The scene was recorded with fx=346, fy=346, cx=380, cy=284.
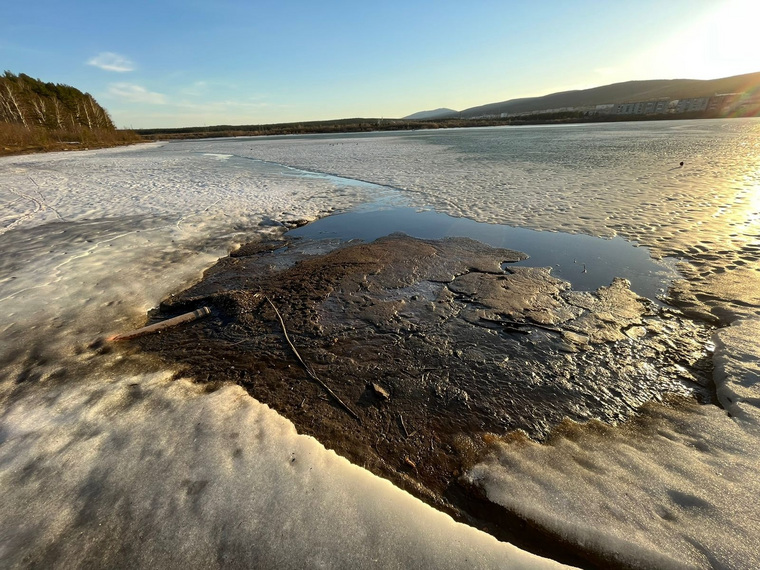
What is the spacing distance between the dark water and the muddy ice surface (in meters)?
0.37

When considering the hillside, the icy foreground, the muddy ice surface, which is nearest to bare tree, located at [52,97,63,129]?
the hillside

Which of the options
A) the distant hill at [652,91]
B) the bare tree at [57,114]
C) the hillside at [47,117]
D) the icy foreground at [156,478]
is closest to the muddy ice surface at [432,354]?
the icy foreground at [156,478]

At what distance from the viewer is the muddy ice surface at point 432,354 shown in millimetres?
2736

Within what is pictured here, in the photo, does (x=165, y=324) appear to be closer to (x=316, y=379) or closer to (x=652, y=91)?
(x=316, y=379)

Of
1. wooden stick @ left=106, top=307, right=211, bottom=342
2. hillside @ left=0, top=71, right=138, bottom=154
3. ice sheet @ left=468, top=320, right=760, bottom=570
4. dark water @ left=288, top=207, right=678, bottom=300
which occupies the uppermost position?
hillside @ left=0, top=71, right=138, bottom=154

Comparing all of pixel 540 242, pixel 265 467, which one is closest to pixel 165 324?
pixel 265 467

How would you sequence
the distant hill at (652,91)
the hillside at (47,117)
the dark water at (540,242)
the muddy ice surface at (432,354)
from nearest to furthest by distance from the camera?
the muddy ice surface at (432,354) < the dark water at (540,242) < the hillside at (47,117) < the distant hill at (652,91)

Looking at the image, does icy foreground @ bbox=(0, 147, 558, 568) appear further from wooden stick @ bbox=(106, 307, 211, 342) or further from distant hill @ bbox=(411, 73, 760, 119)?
distant hill @ bbox=(411, 73, 760, 119)

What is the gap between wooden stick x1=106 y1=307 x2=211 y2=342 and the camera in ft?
12.9

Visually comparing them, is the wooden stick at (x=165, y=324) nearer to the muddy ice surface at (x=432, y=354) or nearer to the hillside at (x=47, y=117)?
the muddy ice surface at (x=432, y=354)

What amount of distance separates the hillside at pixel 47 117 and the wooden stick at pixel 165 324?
3822 centimetres

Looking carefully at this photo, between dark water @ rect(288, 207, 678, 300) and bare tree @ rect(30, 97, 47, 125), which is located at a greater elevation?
bare tree @ rect(30, 97, 47, 125)

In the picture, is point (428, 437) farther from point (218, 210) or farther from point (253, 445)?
point (218, 210)

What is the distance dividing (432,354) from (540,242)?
4298 mm
